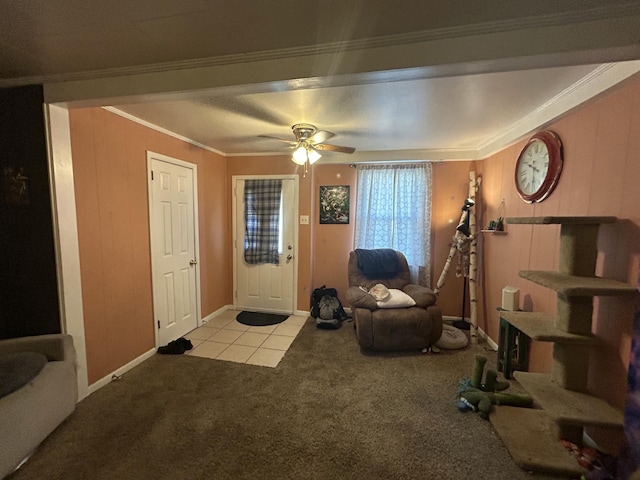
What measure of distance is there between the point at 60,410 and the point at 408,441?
221 centimetres

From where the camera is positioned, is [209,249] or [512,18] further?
[209,249]

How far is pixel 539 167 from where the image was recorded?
7.42 feet

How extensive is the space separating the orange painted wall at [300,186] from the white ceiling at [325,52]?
160 centimetres

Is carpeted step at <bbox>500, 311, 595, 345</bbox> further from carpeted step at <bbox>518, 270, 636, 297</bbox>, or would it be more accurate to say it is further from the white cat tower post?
the white cat tower post

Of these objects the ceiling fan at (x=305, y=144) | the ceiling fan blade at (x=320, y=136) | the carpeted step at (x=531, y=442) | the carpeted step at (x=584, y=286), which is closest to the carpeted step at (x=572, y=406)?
the carpeted step at (x=531, y=442)

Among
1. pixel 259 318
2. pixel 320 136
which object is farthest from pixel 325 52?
pixel 259 318

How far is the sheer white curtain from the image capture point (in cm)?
361

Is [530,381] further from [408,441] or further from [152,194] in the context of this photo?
[152,194]

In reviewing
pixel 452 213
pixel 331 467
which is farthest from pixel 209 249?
pixel 452 213

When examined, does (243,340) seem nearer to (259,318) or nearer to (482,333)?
(259,318)

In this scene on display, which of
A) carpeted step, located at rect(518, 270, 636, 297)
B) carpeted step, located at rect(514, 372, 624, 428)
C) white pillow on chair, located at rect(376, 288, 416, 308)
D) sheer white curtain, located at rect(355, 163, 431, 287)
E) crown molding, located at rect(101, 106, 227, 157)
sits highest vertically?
crown molding, located at rect(101, 106, 227, 157)

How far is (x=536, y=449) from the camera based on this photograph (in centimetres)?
161

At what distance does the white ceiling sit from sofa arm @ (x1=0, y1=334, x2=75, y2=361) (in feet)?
5.13

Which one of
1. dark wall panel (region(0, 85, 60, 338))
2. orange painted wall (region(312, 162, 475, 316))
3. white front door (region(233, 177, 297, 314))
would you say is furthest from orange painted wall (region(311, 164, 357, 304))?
dark wall panel (region(0, 85, 60, 338))
